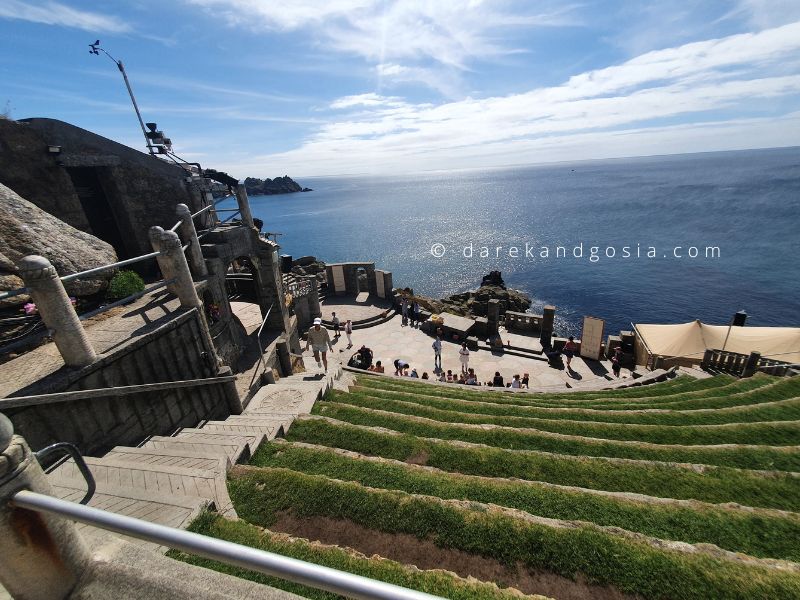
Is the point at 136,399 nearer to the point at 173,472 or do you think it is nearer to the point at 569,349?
the point at 173,472

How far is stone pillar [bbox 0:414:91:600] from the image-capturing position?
2258 mm

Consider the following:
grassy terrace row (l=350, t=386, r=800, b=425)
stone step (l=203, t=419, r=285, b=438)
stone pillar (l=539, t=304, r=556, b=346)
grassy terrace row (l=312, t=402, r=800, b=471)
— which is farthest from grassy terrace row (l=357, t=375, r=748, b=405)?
stone step (l=203, t=419, r=285, b=438)

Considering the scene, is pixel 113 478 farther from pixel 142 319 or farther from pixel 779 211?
pixel 779 211

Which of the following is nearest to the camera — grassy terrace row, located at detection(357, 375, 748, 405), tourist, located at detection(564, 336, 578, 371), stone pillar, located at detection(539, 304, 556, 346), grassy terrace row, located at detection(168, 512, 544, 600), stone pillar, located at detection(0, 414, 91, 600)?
stone pillar, located at detection(0, 414, 91, 600)

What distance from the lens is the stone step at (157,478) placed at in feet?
17.1

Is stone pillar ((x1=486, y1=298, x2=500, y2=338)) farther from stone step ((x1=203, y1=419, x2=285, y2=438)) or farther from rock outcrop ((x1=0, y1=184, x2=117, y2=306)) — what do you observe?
rock outcrop ((x1=0, y1=184, x2=117, y2=306))

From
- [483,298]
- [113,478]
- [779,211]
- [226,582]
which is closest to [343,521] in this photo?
[226,582]

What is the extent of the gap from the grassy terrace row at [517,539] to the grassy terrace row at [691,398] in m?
6.16

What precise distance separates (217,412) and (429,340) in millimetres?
12611

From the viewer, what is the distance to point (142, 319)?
8.51 metres

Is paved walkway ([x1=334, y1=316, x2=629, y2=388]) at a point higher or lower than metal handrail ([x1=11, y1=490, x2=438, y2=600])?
lower

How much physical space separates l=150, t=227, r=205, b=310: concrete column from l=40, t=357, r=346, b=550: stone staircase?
3250mm

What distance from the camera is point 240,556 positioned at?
175 centimetres

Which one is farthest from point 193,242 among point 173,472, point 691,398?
point 691,398
